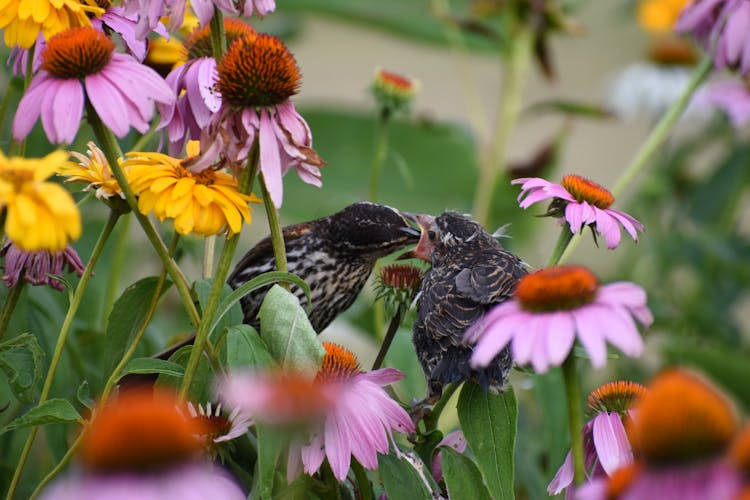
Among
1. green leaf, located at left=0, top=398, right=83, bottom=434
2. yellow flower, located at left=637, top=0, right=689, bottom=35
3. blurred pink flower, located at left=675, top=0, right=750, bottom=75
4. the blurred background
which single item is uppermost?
blurred pink flower, located at left=675, top=0, right=750, bottom=75

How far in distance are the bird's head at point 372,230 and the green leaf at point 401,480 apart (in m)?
0.27

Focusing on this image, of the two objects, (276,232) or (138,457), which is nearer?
(138,457)

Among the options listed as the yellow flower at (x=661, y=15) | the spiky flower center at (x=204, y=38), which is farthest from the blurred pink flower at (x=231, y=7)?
the yellow flower at (x=661, y=15)

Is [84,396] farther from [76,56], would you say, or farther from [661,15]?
[661,15]

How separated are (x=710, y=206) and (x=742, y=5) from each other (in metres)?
1.22

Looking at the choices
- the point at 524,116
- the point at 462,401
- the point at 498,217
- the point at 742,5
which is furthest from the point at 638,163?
the point at 498,217

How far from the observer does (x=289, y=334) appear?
2.01 feet

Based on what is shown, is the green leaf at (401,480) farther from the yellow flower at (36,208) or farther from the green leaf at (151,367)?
the yellow flower at (36,208)

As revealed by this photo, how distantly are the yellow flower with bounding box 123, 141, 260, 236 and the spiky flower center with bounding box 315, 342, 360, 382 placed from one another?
3.5 inches

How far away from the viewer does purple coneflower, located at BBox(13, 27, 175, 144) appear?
616mm

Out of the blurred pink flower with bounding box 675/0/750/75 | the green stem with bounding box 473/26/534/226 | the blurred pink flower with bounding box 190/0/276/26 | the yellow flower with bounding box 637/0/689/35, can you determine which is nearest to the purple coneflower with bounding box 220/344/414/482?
the blurred pink flower with bounding box 190/0/276/26

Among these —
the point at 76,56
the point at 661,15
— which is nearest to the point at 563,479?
the point at 76,56

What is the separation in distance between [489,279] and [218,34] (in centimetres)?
22

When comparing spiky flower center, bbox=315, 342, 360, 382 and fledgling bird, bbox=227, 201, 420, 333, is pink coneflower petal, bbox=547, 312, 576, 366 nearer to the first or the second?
spiky flower center, bbox=315, 342, 360, 382
